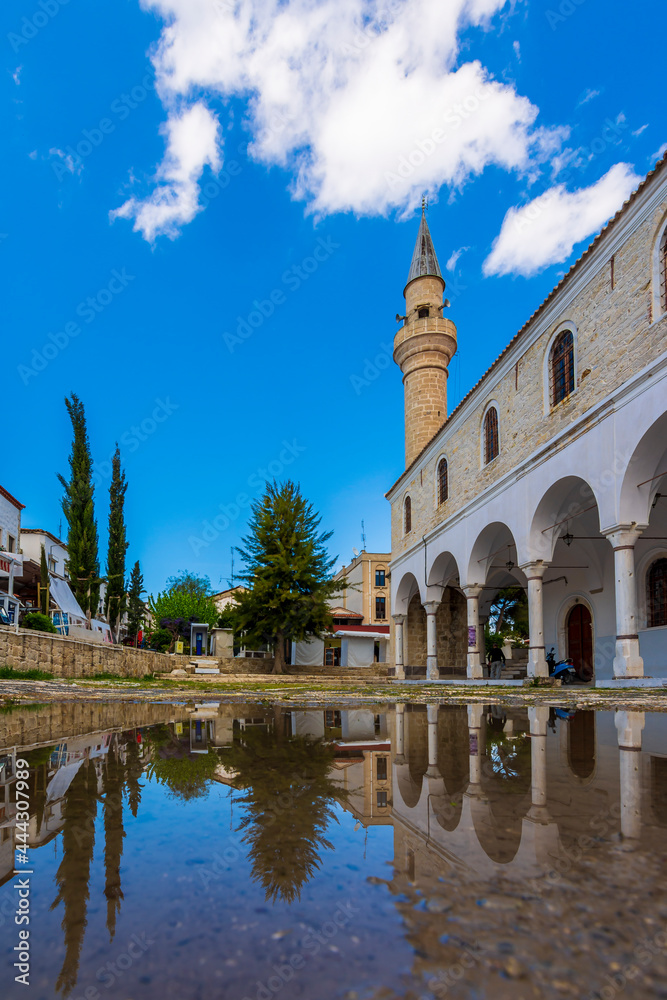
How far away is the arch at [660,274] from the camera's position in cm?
1044

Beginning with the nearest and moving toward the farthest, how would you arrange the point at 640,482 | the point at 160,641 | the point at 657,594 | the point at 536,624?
the point at 640,482, the point at 536,624, the point at 657,594, the point at 160,641

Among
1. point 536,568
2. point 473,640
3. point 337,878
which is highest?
point 536,568

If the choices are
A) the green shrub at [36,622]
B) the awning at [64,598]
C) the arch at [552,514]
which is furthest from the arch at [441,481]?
the awning at [64,598]

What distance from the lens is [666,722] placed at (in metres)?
5.61

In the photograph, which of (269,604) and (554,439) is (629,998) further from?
(269,604)

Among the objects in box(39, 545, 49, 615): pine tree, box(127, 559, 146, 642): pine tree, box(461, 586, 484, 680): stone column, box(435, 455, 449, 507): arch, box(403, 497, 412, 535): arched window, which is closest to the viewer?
box(461, 586, 484, 680): stone column

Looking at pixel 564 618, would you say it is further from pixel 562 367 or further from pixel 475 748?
pixel 475 748

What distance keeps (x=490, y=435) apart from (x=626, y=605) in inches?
329

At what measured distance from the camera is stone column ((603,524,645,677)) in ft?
35.9

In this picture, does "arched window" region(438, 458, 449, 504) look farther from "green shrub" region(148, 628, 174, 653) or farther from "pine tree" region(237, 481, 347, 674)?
"green shrub" region(148, 628, 174, 653)

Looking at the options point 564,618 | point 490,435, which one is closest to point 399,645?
point 564,618

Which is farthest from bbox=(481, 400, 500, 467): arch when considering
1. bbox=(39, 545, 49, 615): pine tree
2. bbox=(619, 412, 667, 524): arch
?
bbox=(39, 545, 49, 615): pine tree

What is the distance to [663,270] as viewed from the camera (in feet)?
34.4

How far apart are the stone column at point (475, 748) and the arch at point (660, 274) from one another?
8.14 meters
